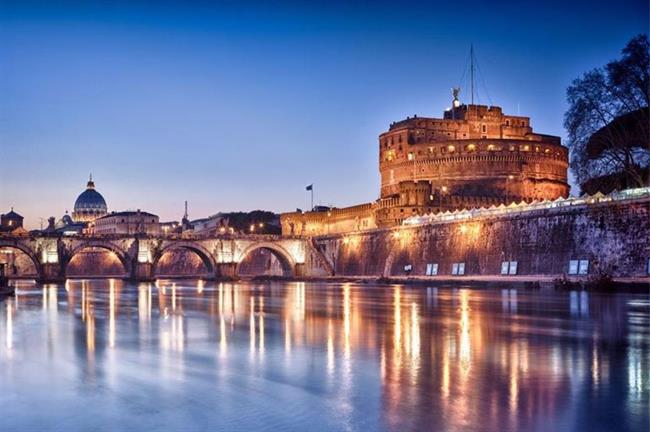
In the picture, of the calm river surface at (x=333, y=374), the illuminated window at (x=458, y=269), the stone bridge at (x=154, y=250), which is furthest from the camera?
the stone bridge at (x=154, y=250)

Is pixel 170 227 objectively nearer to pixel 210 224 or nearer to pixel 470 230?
pixel 210 224

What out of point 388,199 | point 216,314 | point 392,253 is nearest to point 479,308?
point 216,314

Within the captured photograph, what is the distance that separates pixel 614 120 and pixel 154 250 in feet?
196

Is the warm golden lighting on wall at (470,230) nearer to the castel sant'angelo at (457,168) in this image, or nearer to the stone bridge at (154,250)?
the castel sant'angelo at (457,168)

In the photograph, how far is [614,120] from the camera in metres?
50.9

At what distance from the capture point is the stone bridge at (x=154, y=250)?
87188 millimetres

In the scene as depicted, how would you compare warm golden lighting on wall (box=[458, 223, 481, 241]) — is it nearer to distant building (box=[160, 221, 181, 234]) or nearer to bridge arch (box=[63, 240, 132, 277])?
bridge arch (box=[63, 240, 132, 277])

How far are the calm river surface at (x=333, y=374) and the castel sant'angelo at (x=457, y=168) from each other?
219 ft

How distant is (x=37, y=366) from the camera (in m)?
15.7

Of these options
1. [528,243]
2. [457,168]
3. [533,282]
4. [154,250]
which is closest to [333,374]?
[533,282]

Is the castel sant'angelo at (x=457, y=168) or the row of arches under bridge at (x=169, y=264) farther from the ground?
the castel sant'angelo at (x=457, y=168)

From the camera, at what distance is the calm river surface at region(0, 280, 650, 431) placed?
10344 mm

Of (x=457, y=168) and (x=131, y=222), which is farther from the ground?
(x=457, y=168)

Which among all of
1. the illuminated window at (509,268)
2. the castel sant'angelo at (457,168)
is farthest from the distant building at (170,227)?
the illuminated window at (509,268)
